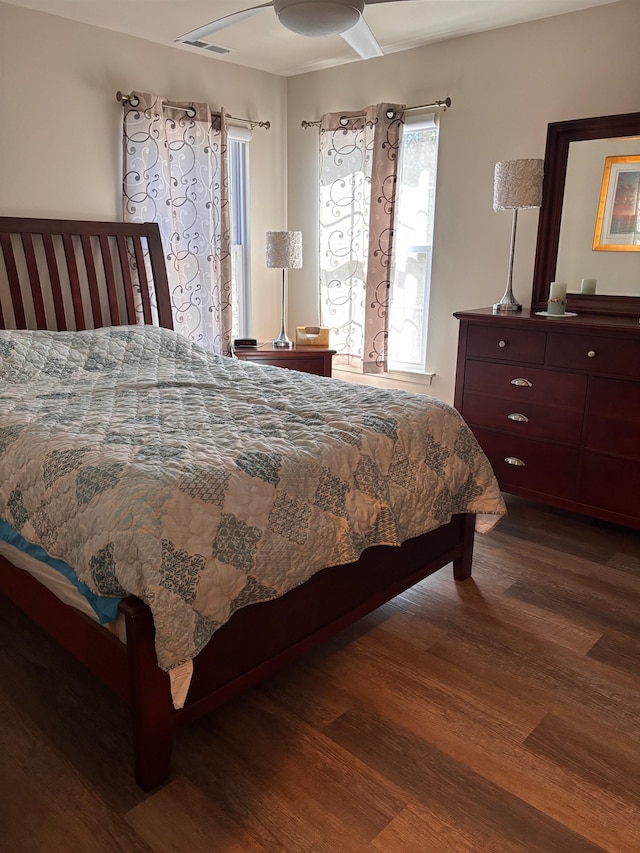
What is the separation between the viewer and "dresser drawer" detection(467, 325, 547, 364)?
308cm

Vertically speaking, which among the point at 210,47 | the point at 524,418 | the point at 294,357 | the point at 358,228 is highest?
the point at 210,47

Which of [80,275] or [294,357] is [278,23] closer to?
[80,275]

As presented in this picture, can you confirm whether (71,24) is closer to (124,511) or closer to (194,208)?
(194,208)

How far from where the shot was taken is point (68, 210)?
3531mm

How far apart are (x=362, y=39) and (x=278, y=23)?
1028 mm

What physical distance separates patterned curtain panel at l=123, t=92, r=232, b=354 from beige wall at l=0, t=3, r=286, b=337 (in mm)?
135

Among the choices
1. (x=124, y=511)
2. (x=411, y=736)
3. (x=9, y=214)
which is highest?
(x=9, y=214)

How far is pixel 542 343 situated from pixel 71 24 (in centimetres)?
290

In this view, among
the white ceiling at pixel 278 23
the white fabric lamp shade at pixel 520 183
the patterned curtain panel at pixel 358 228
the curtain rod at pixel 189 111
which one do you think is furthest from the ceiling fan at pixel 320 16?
the patterned curtain panel at pixel 358 228

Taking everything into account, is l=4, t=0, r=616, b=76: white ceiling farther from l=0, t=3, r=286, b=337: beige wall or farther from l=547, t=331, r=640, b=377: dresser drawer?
l=547, t=331, r=640, b=377: dresser drawer

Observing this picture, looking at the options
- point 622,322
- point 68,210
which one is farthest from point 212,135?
point 622,322

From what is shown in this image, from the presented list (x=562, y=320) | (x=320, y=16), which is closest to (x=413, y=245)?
(x=562, y=320)

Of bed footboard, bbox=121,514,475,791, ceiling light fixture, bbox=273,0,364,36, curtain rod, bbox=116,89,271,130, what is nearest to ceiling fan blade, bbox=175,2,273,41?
ceiling light fixture, bbox=273,0,364,36

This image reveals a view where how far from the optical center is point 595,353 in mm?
2885
